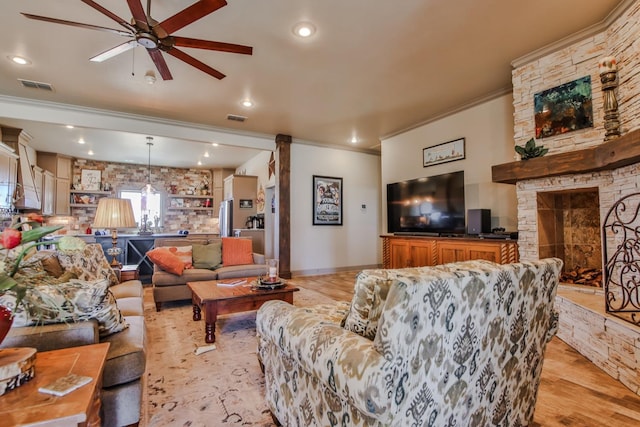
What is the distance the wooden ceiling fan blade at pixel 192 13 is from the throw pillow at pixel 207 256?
2.83 metres

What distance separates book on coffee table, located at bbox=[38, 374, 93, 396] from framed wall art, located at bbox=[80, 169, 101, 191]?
8.80 meters

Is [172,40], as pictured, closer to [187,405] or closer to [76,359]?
[76,359]

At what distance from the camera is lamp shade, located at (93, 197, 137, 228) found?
3.38m

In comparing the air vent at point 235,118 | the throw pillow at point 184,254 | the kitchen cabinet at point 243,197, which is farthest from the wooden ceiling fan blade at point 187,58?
the kitchen cabinet at point 243,197

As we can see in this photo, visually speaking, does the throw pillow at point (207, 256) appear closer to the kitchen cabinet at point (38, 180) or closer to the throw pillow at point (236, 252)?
the throw pillow at point (236, 252)

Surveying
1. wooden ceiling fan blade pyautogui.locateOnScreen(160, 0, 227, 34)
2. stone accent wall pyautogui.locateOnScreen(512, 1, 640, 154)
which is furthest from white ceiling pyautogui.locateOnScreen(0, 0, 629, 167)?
wooden ceiling fan blade pyautogui.locateOnScreen(160, 0, 227, 34)

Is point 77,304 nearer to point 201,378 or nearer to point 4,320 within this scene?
point 4,320

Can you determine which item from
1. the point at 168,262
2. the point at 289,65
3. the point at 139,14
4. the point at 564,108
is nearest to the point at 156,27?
the point at 139,14

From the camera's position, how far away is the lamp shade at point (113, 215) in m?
3.38

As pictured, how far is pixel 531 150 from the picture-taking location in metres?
3.14

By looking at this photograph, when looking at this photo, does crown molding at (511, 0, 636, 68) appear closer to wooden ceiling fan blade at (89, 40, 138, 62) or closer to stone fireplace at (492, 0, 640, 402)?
stone fireplace at (492, 0, 640, 402)

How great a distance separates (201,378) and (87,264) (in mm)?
1660

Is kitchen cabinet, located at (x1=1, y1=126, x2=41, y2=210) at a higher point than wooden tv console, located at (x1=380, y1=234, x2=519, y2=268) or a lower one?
higher

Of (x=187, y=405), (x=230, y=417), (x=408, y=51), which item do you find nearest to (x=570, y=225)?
(x=408, y=51)
